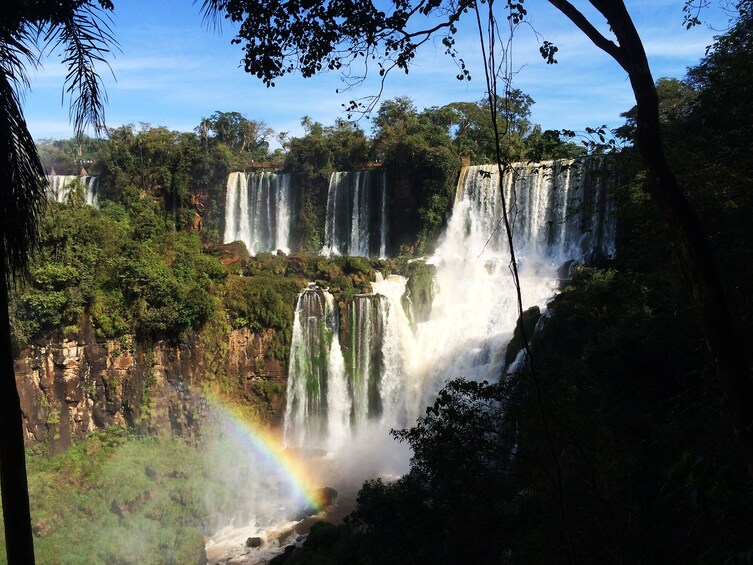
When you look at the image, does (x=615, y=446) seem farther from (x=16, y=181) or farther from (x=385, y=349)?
(x=385, y=349)

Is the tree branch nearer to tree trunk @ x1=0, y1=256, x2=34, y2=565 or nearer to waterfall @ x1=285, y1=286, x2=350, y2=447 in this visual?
tree trunk @ x1=0, y1=256, x2=34, y2=565

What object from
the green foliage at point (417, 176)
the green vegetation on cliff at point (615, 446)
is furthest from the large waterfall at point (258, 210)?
the green vegetation on cliff at point (615, 446)

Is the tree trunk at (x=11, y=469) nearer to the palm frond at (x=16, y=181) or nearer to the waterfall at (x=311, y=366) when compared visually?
the palm frond at (x=16, y=181)

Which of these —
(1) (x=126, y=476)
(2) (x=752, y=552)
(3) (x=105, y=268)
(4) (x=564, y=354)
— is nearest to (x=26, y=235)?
(2) (x=752, y=552)

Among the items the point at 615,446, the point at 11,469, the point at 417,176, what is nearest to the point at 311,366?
the point at 417,176

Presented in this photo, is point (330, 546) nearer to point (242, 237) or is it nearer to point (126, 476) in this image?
point (126, 476)

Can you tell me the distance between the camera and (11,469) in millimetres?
2740

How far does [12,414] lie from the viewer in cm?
277

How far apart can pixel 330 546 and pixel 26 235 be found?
11.7 m

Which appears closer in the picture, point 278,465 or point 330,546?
point 330,546

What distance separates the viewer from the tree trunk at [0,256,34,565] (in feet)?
8.90

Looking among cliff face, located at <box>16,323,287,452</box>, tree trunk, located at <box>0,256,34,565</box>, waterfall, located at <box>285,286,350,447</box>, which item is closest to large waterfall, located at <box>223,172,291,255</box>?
waterfall, located at <box>285,286,350,447</box>

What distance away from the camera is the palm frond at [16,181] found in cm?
286

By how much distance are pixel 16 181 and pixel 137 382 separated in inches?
652
